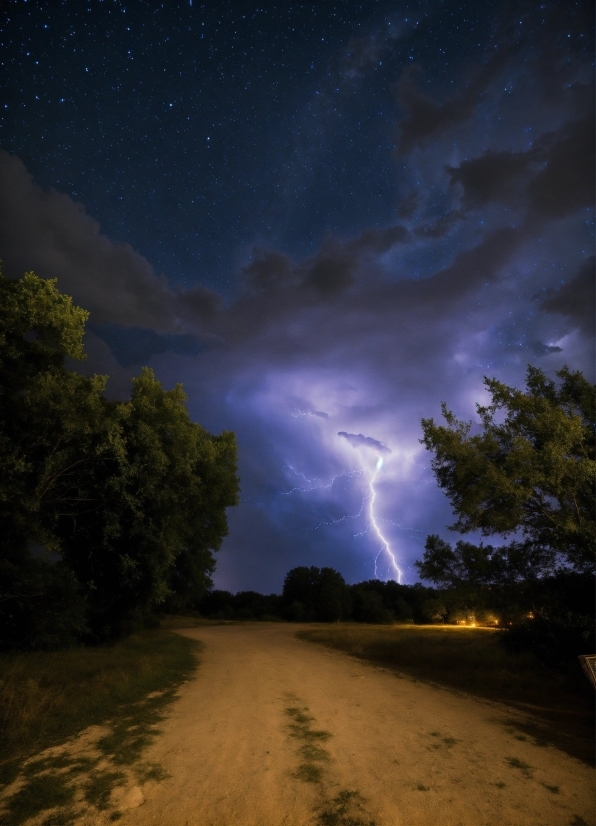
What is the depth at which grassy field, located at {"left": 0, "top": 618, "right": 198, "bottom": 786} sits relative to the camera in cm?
694

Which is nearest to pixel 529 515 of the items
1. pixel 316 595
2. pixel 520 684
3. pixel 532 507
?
pixel 532 507

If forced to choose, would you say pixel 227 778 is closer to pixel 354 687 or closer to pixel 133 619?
pixel 354 687

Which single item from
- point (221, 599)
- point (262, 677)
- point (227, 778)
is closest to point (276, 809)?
point (227, 778)

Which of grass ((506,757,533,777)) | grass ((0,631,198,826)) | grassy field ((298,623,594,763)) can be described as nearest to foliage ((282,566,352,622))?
grassy field ((298,623,594,763))

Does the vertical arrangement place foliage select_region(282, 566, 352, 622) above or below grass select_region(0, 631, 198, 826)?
above

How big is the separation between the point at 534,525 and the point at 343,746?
7693 mm

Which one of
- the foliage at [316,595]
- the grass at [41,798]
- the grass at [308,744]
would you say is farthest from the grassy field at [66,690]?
the foliage at [316,595]

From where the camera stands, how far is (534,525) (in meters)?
11.8

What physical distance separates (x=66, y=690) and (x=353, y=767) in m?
6.61

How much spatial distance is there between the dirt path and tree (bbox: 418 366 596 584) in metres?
4.14

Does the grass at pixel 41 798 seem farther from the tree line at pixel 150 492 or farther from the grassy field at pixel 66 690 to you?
the tree line at pixel 150 492

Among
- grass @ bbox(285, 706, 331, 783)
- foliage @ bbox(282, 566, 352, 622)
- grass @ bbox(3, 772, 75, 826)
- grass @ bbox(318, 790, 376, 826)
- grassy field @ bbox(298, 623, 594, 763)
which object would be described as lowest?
grass @ bbox(3, 772, 75, 826)

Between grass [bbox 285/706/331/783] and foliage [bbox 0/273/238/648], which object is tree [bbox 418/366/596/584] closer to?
grass [bbox 285/706/331/783]

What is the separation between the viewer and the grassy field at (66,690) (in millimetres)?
6938
